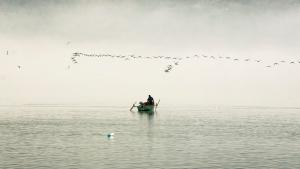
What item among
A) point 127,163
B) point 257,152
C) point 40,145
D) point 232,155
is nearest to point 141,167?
point 127,163

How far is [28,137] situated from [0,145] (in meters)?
12.2

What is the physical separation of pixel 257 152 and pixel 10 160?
26.6 meters

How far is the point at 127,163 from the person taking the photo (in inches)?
1900

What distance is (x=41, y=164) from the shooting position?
4681cm

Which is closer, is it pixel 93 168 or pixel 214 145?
pixel 93 168

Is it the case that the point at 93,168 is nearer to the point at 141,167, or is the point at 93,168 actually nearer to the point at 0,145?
the point at 141,167

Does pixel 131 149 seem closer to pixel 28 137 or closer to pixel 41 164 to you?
pixel 41 164

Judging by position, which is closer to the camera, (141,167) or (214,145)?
(141,167)

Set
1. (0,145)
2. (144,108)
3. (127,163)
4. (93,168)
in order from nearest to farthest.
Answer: (93,168) < (127,163) < (0,145) < (144,108)

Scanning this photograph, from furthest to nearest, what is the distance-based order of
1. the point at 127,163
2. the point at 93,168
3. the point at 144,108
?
the point at 144,108 < the point at 127,163 < the point at 93,168

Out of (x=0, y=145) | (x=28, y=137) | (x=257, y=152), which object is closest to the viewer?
(x=257, y=152)

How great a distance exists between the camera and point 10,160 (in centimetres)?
4934

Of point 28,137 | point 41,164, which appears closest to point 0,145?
point 28,137

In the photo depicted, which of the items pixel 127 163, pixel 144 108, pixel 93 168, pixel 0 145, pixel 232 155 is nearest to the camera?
pixel 93 168
